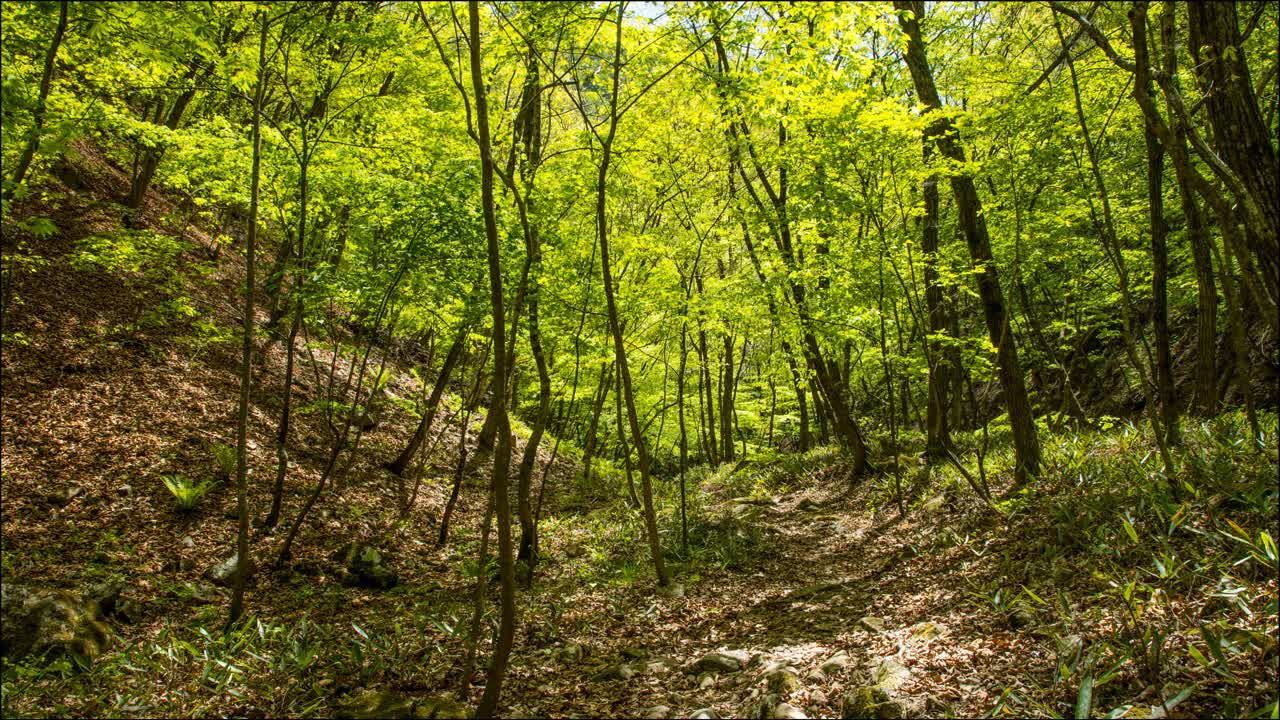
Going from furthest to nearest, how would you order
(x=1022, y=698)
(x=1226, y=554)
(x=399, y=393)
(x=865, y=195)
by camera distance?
1. (x=399, y=393)
2. (x=865, y=195)
3. (x=1226, y=554)
4. (x=1022, y=698)

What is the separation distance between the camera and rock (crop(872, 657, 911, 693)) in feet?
13.3

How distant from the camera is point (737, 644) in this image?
18.9ft

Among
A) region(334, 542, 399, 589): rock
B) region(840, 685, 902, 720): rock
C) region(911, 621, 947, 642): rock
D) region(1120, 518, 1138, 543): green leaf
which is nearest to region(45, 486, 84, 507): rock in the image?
region(334, 542, 399, 589): rock

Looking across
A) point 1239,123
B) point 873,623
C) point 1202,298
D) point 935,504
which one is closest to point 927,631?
point 873,623

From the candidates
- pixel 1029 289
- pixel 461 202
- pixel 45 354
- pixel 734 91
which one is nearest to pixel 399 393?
pixel 45 354

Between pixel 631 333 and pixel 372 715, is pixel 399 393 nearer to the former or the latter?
pixel 631 333

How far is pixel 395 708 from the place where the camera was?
4320 mm

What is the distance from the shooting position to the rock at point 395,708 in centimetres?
425

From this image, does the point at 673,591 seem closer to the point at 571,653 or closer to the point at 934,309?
the point at 571,653

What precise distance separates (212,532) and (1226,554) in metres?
10.3

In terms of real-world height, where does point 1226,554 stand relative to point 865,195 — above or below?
below

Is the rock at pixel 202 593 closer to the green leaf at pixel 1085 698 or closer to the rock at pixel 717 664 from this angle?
the rock at pixel 717 664

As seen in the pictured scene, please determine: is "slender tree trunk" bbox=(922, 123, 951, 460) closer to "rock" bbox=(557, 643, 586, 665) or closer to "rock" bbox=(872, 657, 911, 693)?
"rock" bbox=(872, 657, 911, 693)

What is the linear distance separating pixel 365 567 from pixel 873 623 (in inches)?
243
